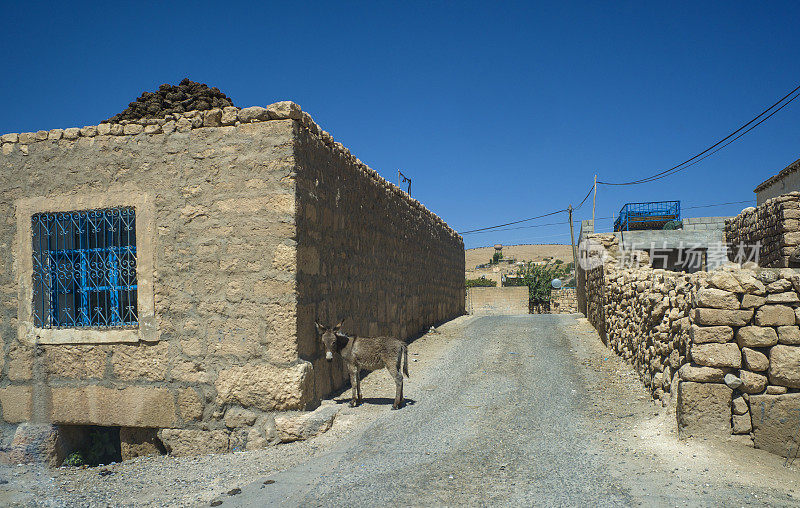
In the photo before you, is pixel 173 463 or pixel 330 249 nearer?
pixel 173 463

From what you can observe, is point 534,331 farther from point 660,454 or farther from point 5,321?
point 5,321

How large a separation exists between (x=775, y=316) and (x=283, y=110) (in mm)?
4773

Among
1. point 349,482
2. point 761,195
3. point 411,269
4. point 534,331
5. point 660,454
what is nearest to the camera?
point 349,482

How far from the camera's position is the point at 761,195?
54.2 ft

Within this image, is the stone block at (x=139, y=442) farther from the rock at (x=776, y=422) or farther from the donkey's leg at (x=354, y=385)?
the rock at (x=776, y=422)

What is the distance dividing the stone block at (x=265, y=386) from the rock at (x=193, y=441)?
38 cm

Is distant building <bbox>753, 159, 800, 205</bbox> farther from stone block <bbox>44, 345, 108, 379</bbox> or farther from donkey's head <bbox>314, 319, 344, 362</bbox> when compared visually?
stone block <bbox>44, 345, 108, 379</bbox>

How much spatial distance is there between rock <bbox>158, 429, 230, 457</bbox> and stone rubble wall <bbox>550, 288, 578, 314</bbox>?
24.7 metres

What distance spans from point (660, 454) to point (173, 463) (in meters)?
4.40

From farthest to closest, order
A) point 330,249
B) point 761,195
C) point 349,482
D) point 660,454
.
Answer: point 761,195
point 330,249
point 660,454
point 349,482

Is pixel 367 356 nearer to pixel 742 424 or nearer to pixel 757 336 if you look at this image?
pixel 742 424

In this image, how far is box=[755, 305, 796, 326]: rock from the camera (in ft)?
13.8

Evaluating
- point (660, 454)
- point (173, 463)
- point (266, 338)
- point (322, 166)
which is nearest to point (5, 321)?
point (173, 463)

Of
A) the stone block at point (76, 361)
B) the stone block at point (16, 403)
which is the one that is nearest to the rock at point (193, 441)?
the stone block at point (76, 361)
